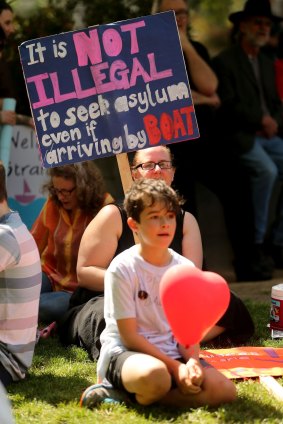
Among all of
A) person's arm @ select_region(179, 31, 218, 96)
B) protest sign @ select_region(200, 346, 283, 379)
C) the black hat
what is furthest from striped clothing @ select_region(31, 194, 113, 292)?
the black hat

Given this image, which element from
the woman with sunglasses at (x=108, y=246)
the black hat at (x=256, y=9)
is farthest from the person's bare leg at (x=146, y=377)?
the black hat at (x=256, y=9)

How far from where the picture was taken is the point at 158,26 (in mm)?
5273

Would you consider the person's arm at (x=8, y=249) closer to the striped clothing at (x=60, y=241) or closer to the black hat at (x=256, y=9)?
the striped clothing at (x=60, y=241)

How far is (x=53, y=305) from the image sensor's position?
6.22 metres

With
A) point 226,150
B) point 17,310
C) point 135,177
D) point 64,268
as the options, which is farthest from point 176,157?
point 17,310

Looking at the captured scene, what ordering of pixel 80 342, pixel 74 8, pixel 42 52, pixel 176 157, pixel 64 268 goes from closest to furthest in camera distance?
pixel 42 52, pixel 80 342, pixel 64 268, pixel 176 157, pixel 74 8

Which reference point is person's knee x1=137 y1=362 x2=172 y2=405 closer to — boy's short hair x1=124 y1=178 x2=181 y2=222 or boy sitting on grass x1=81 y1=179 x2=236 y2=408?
boy sitting on grass x1=81 y1=179 x2=236 y2=408

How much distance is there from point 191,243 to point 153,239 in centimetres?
123

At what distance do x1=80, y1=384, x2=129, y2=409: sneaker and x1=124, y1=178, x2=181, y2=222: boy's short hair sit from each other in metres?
0.71

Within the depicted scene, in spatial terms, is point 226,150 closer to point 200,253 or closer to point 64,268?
point 64,268

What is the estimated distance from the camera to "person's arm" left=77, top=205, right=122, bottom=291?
5410 millimetres

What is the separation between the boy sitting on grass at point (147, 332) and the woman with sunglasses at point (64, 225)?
185cm

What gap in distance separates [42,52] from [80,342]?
151 centimetres

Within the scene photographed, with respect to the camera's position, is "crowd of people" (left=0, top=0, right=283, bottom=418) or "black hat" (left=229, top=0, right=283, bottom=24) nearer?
"crowd of people" (left=0, top=0, right=283, bottom=418)
